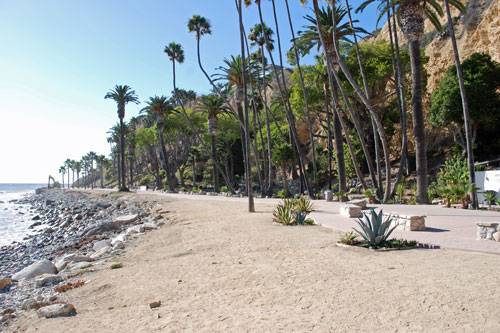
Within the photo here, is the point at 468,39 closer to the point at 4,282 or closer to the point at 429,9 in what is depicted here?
the point at 429,9

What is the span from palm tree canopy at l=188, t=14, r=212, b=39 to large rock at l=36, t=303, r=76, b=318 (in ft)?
97.6

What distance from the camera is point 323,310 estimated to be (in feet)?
14.4

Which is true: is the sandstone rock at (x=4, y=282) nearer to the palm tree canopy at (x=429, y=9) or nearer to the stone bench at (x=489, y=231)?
the stone bench at (x=489, y=231)

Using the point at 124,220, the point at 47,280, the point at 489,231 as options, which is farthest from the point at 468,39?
the point at 47,280

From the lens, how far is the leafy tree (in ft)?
82.1

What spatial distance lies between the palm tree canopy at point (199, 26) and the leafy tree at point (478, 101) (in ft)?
69.2

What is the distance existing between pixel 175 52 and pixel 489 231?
3697cm

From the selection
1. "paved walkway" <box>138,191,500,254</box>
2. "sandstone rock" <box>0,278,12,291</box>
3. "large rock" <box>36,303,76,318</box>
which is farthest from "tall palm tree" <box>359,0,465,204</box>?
"sandstone rock" <box>0,278,12,291</box>

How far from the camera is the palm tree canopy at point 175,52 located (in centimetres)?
3803

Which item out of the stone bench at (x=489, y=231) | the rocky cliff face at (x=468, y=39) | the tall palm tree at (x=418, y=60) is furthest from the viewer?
Answer: the rocky cliff face at (x=468, y=39)

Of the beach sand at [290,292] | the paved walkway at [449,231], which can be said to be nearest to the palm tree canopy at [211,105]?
the paved walkway at [449,231]

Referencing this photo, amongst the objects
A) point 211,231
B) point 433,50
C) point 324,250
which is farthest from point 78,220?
point 433,50

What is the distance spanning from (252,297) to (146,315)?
63.2 inches

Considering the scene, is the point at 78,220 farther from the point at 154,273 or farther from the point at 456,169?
the point at 456,169
